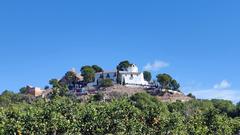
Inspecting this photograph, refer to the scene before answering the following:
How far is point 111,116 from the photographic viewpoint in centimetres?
3522

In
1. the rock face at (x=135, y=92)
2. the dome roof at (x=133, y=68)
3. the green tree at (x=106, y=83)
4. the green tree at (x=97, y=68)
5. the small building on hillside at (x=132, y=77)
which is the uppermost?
the green tree at (x=97, y=68)

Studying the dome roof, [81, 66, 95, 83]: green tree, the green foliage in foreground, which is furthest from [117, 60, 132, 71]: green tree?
the green foliage in foreground

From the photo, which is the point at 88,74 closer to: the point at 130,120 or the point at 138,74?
the point at 138,74

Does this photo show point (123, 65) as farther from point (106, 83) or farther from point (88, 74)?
point (106, 83)

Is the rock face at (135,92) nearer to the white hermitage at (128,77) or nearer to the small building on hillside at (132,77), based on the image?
the small building on hillside at (132,77)

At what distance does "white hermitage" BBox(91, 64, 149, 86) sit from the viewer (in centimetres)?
14398

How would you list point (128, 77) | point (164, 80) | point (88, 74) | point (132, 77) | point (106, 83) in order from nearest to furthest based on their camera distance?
1. point (106, 83)
2. point (164, 80)
3. point (132, 77)
4. point (128, 77)
5. point (88, 74)

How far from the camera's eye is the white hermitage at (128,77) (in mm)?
143975

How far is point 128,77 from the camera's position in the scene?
145125 millimetres

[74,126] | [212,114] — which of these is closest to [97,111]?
[74,126]

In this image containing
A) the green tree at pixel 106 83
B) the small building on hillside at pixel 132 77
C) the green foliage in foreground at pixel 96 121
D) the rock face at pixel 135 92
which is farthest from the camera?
the small building on hillside at pixel 132 77

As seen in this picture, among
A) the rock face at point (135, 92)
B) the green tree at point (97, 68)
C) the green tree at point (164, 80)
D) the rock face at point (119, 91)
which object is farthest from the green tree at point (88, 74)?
the green tree at point (164, 80)

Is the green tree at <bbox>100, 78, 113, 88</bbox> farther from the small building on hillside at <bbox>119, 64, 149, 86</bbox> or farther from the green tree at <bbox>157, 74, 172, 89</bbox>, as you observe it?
the green tree at <bbox>157, 74, 172, 89</bbox>

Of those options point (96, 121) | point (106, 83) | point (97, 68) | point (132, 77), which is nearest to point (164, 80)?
point (132, 77)
